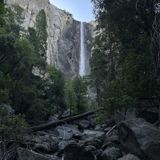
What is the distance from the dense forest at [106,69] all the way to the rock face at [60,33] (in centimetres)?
4749

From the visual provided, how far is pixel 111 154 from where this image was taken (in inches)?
727

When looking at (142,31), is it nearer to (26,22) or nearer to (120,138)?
(120,138)

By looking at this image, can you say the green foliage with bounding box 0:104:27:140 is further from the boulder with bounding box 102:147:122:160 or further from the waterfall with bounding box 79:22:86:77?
the waterfall with bounding box 79:22:86:77

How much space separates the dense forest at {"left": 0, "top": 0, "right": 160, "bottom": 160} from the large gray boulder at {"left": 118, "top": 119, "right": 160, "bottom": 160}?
10.5 feet

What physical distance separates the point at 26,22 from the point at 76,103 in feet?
169

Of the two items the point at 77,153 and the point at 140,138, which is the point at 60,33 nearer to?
the point at 77,153

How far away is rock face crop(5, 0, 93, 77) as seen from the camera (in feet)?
308

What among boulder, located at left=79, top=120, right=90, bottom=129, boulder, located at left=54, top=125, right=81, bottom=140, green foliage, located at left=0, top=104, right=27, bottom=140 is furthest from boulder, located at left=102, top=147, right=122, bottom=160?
boulder, located at left=79, top=120, right=90, bottom=129

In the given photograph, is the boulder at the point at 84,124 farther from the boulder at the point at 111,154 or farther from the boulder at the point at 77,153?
the boulder at the point at 77,153

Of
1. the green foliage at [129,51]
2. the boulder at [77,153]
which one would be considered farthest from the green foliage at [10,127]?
the green foliage at [129,51]

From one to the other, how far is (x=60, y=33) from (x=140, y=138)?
86186 mm

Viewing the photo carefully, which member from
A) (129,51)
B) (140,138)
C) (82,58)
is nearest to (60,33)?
(82,58)

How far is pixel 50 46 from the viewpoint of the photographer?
9631 cm

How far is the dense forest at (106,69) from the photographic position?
70.9 feet
